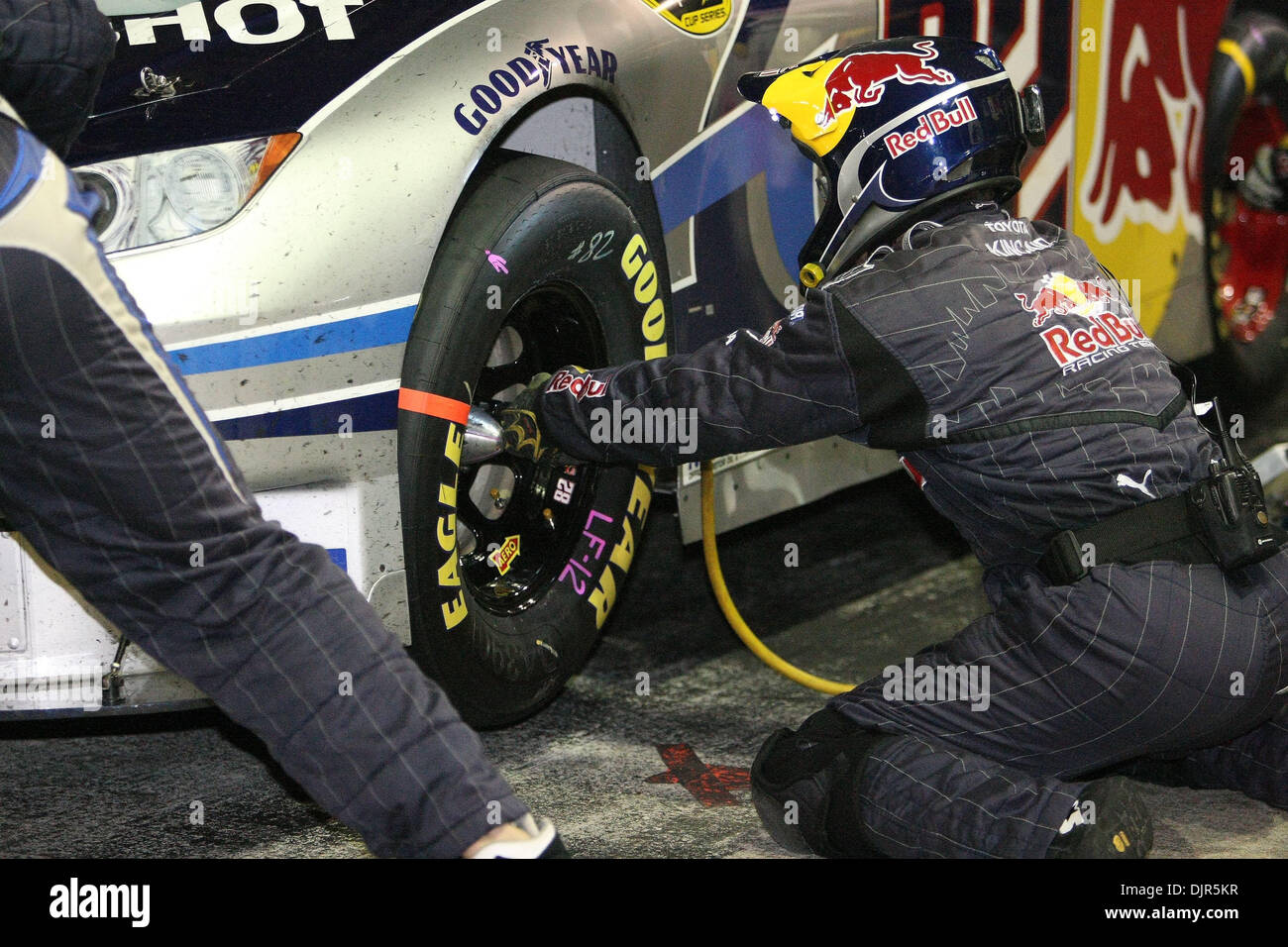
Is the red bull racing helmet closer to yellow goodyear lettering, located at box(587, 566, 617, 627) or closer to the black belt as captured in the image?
the black belt

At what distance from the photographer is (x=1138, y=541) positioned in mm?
2498

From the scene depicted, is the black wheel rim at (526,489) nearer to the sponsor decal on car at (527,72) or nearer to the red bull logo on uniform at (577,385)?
the red bull logo on uniform at (577,385)

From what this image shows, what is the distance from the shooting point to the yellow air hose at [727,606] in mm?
3299

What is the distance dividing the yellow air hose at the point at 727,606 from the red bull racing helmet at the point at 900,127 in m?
0.63

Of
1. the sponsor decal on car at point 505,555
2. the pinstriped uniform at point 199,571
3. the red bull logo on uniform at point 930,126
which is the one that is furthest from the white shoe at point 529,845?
the red bull logo on uniform at point 930,126

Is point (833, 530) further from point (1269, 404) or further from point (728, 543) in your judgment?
point (1269, 404)

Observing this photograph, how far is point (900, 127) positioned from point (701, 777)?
1.30 m

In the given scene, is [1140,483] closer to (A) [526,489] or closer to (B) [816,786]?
(B) [816,786]

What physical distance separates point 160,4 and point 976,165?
1.52 meters

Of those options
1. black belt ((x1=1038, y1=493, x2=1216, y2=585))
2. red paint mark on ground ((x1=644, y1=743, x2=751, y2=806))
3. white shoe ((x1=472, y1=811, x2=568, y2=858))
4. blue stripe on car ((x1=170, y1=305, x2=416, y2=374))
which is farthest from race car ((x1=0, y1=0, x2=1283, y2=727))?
A: black belt ((x1=1038, y1=493, x2=1216, y2=585))

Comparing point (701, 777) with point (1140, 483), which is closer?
point (1140, 483)

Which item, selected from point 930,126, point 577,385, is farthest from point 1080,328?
point 577,385

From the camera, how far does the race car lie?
2.43 metres
